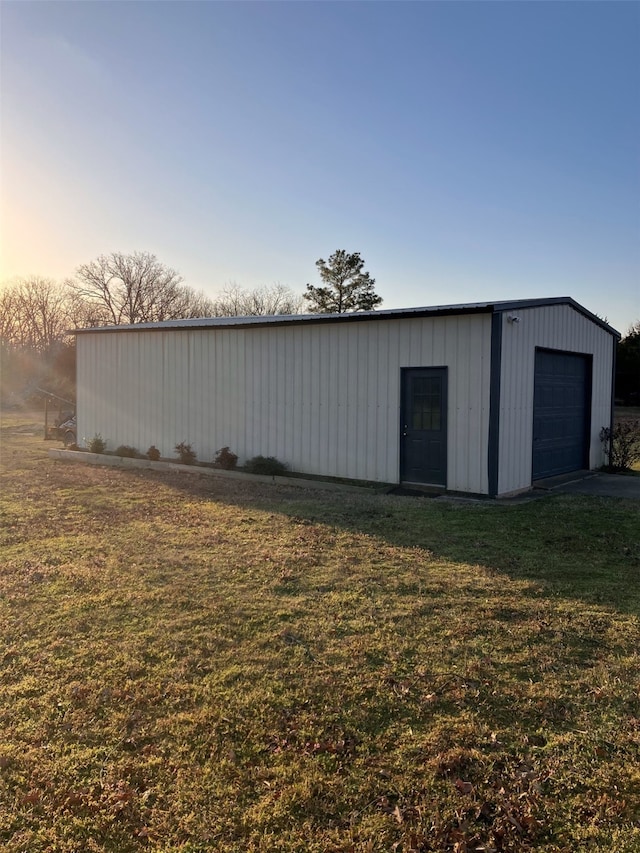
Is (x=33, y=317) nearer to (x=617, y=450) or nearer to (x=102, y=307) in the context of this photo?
(x=102, y=307)

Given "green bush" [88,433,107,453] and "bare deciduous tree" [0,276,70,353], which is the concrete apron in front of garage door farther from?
"bare deciduous tree" [0,276,70,353]

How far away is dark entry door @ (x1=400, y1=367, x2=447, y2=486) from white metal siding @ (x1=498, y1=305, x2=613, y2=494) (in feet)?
3.02

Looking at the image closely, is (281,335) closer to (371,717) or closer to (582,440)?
(582,440)

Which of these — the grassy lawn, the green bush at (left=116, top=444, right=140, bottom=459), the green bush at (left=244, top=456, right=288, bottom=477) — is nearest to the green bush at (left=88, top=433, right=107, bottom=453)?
the green bush at (left=116, top=444, right=140, bottom=459)

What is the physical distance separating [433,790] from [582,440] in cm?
1140

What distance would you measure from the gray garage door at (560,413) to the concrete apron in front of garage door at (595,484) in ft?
0.71

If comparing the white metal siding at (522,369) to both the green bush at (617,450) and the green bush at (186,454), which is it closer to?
the green bush at (617,450)

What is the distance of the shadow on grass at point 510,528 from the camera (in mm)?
5562

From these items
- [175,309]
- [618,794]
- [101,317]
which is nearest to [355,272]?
[175,309]

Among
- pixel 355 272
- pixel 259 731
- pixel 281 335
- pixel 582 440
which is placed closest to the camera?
pixel 259 731

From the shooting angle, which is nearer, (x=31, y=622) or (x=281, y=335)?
(x=31, y=622)

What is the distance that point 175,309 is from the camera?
49031 mm

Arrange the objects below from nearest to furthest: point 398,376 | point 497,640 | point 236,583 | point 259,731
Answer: point 259,731, point 497,640, point 236,583, point 398,376

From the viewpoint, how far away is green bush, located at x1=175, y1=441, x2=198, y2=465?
13.2 metres
